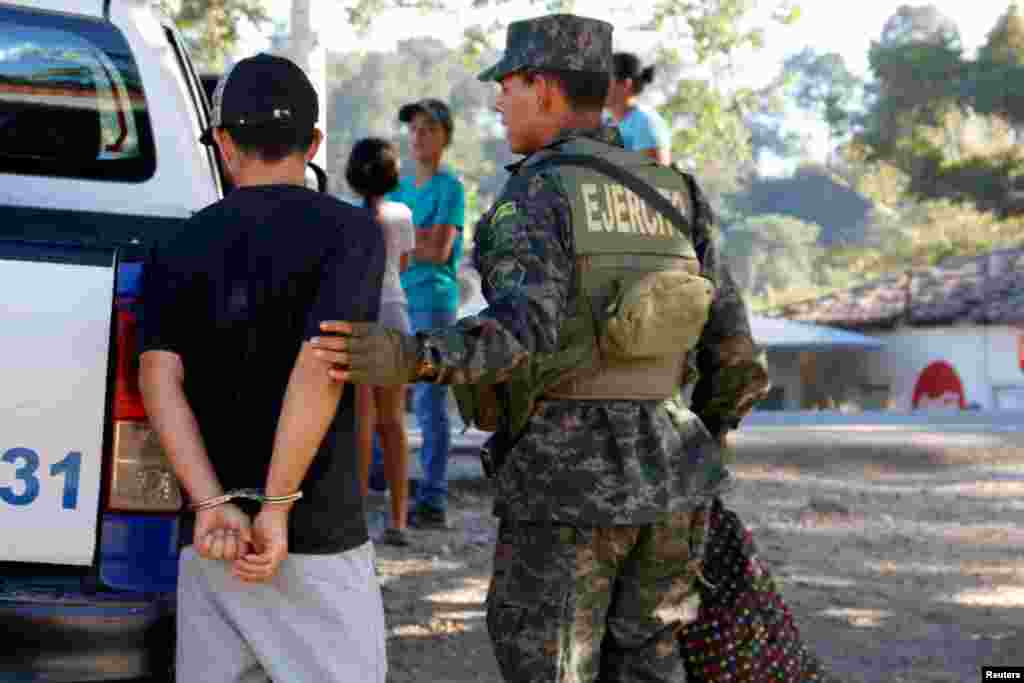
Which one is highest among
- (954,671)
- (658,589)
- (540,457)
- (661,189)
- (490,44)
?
(490,44)

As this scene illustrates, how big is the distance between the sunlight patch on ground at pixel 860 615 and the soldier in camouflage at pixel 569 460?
2.87 m

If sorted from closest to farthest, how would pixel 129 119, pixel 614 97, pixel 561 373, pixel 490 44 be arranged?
pixel 561 373, pixel 129 119, pixel 614 97, pixel 490 44

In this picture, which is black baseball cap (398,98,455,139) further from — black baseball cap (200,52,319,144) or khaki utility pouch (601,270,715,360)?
black baseball cap (200,52,319,144)

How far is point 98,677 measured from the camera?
2.87 m

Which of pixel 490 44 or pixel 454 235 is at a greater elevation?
pixel 490 44

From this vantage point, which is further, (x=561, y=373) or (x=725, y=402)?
(x=725, y=402)

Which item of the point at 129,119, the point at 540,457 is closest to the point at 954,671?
the point at 540,457

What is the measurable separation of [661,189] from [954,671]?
2.67 meters

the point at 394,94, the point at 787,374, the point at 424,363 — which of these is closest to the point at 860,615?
the point at 424,363

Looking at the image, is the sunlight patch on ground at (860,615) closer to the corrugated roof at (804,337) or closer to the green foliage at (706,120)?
the green foliage at (706,120)

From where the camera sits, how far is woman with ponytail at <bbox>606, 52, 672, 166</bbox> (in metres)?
6.98

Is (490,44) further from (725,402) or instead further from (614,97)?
(725,402)

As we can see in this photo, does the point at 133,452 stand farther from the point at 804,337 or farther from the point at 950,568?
the point at 804,337

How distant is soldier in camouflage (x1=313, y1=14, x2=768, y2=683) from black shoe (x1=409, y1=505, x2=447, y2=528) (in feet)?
13.4
